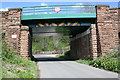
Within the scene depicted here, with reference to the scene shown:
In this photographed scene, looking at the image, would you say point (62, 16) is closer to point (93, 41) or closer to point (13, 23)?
point (93, 41)

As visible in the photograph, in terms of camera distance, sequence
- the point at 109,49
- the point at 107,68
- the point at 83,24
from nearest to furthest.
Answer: the point at 107,68 < the point at 109,49 < the point at 83,24

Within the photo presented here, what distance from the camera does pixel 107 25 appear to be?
61.8 feet

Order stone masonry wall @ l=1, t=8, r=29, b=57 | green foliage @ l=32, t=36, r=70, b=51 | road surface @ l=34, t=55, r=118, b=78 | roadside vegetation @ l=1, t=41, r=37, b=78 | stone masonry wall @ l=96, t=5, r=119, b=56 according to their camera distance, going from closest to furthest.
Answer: roadside vegetation @ l=1, t=41, r=37, b=78 → road surface @ l=34, t=55, r=118, b=78 → stone masonry wall @ l=96, t=5, r=119, b=56 → stone masonry wall @ l=1, t=8, r=29, b=57 → green foliage @ l=32, t=36, r=70, b=51

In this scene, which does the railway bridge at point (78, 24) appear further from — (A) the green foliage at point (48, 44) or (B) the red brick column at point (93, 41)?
(A) the green foliage at point (48, 44)

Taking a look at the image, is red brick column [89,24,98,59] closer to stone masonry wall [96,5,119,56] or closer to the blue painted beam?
stone masonry wall [96,5,119,56]

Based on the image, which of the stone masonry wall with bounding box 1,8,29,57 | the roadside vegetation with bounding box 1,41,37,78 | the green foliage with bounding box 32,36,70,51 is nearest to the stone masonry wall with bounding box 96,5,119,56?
the stone masonry wall with bounding box 1,8,29,57

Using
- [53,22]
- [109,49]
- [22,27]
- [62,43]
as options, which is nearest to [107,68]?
[109,49]

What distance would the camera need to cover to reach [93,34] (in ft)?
62.1

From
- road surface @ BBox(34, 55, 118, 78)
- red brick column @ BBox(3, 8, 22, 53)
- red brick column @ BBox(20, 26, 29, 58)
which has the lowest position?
road surface @ BBox(34, 55, 118, 78)

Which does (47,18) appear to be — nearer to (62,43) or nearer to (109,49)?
(109,49)

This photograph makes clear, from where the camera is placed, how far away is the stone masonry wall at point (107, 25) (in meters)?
18.6

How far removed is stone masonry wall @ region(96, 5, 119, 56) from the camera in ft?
60.9

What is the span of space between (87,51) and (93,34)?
237cm

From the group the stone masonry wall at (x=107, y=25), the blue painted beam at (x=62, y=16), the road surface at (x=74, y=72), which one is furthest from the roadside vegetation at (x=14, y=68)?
the stone masonry wall at (x=107, y=25)
